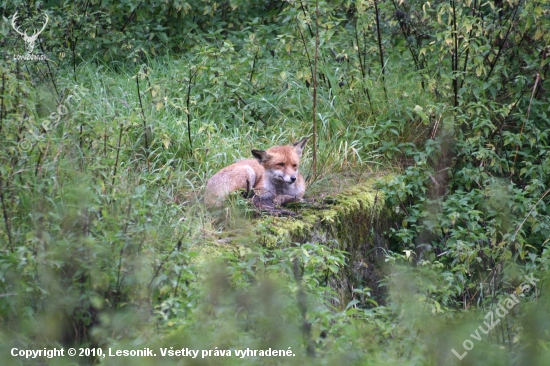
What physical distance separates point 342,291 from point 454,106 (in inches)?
126

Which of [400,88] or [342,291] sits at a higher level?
[400,88]

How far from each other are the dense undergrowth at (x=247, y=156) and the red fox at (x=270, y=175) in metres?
0.41

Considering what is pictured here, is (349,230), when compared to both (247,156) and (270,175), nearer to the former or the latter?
(270,175)

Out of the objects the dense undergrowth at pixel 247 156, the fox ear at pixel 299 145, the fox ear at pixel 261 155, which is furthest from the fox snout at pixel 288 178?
the dense undergrowth at pixel 247 156

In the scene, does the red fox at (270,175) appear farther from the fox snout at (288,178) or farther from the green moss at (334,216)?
the green moss at (334,216)

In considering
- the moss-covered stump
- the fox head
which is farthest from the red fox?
the moss-covered stump

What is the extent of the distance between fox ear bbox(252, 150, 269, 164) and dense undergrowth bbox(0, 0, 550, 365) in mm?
584

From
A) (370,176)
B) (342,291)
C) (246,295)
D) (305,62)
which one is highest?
(305,62)

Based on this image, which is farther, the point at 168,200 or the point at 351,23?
the point at 351,23

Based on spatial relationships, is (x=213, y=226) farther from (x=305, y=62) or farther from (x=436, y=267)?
(x=305, y=62)

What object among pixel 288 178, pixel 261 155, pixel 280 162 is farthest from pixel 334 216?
pixel 261 155

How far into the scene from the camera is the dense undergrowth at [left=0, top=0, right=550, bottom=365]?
13.1 feet

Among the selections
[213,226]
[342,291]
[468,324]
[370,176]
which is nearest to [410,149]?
[370,176]

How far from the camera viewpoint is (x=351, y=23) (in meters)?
11.3
